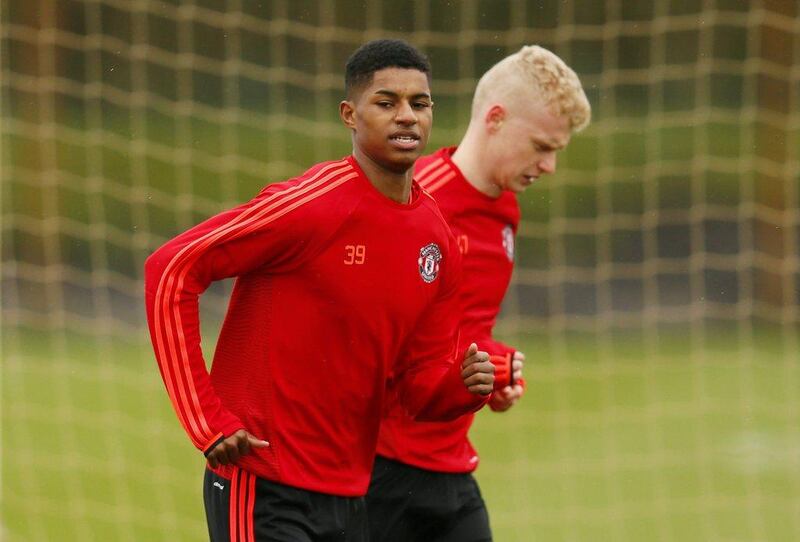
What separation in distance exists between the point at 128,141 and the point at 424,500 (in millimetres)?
7914

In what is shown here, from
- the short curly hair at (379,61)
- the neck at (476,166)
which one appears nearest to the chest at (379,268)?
the short curly hair at (379,61)

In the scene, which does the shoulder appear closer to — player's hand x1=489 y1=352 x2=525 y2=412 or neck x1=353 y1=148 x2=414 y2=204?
neck x1=353 y1=148 x2=414 y2=204

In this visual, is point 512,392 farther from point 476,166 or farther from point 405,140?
point 405,140

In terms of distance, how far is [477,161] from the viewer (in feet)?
14.6

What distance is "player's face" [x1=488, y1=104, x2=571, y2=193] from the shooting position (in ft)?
14.5


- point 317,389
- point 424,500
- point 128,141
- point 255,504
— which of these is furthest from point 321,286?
point 128,141

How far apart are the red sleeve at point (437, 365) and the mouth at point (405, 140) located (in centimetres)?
34

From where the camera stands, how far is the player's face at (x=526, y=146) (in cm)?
442

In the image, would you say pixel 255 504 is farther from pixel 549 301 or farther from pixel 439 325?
pixel 549 301

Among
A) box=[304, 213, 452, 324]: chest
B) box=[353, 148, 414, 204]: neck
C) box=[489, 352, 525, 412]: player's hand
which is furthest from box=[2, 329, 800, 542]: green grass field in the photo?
box=[353, 148, 414, 204]: neck

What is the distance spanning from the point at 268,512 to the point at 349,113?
0.96 metres

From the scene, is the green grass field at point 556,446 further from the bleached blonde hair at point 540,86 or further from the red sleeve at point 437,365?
the red sleeve at point 437,365

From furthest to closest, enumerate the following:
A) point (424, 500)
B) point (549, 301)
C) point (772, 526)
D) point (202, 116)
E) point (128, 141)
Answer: point (549, 301) → point (202, 116) → point (128, 141) → point (772, 526) → point (424, 500)

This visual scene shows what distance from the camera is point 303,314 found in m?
3.50
